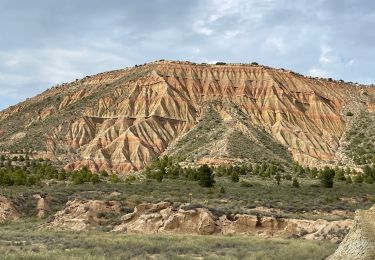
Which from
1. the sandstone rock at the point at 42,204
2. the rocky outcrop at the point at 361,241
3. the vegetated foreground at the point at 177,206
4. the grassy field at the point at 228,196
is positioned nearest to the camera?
the rocky outcrop at the point at 361,241

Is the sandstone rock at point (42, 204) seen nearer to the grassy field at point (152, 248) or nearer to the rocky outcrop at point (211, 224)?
the rocky outcrop at point (211, 224)

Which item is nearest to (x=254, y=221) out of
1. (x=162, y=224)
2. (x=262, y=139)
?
(x=162, y=224)

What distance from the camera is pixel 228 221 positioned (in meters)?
29.4

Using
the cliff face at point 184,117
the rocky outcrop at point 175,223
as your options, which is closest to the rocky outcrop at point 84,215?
the rocky outcrop at point 175,223

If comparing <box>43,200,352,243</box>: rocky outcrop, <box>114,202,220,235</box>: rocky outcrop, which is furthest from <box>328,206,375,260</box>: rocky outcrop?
<box>114,202,220,235</box>: rocky outcrop

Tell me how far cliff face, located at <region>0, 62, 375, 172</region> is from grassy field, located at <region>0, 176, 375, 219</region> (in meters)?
A: 28.6

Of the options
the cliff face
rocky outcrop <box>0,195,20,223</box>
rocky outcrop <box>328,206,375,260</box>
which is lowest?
rocky outcrop <box>0,195,20,223</box>

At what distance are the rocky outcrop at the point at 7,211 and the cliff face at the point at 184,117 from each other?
44.3m

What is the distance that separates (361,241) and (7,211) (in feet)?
97.4

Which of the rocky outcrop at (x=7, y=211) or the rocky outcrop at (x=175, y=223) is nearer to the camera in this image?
the rocky outcrop at (x=175, y=223)

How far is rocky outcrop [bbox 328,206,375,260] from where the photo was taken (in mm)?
13141

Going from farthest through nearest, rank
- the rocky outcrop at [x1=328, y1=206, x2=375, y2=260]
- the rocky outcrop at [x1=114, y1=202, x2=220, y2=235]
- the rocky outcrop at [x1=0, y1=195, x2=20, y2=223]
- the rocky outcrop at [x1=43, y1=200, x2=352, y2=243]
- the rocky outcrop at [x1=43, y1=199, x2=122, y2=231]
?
1. the rocky outcrop at [x1=0, y1=195, x2=20, y2=223]
2. the rocky outcrop at [x1=43, y1=199, x2=122, y2=231]
3. the rocky outcrop at [x1=114, y1=202, x2=220, y2=235]
4. the rocky outcrop at [x1=43, y1=200, x2=352, y2=243]
5. the rocky outcrop at [x1=328, y1=206, x2=375, y2=260]

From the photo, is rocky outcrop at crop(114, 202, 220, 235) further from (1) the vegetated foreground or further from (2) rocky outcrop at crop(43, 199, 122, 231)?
(2) rocky outcrop at crop(43, 199, 122, 231)

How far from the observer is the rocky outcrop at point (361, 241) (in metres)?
13.1
